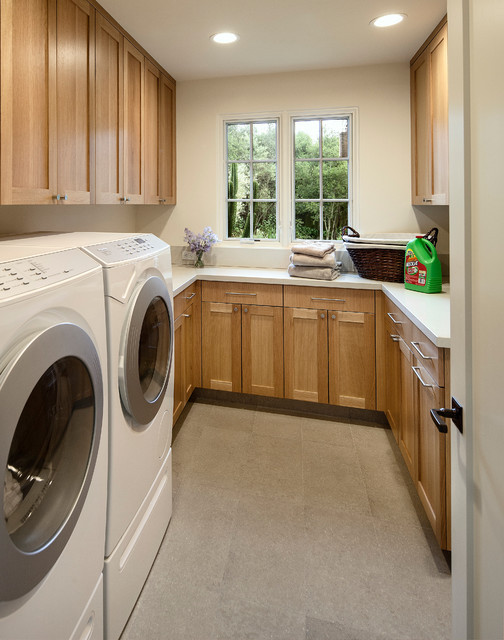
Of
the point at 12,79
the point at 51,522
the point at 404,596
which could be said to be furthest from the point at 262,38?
the point at 404,596

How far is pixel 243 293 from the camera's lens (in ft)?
9.43

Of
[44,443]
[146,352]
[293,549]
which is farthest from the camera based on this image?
[293,549]

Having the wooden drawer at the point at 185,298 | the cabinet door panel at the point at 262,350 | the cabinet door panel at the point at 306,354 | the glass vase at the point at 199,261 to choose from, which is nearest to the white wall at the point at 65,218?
the glass vase at the point at 199,261

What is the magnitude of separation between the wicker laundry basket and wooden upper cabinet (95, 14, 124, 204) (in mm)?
1562

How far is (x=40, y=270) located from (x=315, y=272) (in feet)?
6.90

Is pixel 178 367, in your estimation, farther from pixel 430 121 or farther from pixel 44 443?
pixel 430 121

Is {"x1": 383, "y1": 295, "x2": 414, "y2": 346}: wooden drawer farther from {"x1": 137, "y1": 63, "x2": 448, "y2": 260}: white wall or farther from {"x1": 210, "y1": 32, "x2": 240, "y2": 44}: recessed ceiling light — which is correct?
{"x1": 210, "y1": 32, "x2": 240, "y2": 44}: recessed ceiling light

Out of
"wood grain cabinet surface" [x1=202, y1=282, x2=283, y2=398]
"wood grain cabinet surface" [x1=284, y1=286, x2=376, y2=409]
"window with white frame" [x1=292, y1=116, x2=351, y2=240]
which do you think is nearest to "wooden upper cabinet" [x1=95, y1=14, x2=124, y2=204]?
"wood grain cabinet surface" [x1=202, y1=282, x2=283, y2=398]

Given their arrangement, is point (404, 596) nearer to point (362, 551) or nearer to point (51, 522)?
point (362, 551)

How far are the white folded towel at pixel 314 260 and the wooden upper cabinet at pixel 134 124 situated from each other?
1.14 metres

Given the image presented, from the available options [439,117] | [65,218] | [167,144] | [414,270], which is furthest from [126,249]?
[167,144]

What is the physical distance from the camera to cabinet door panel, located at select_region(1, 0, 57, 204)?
1.44 meters

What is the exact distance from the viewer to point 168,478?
1.76m

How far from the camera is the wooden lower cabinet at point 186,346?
2590mm
